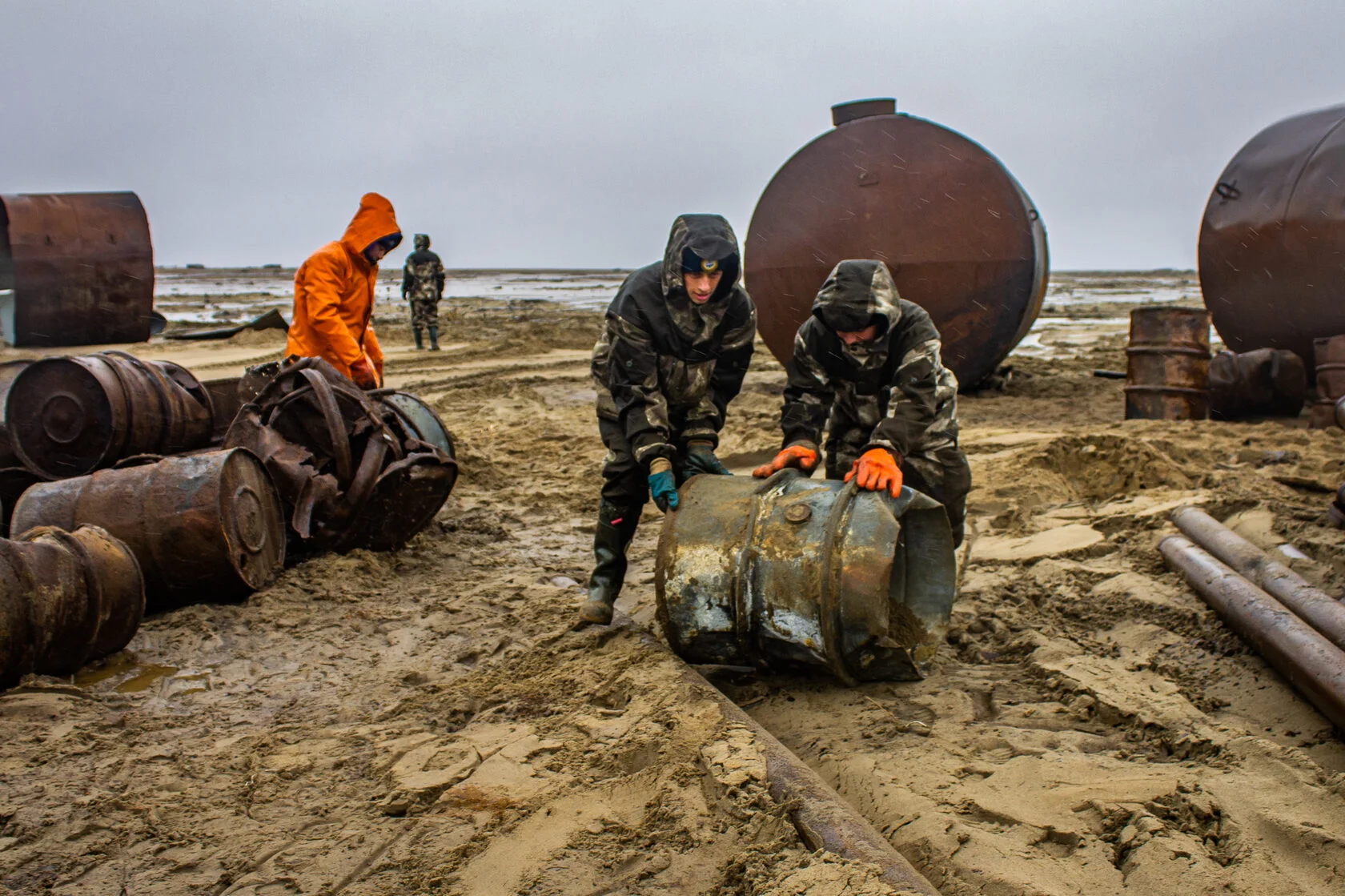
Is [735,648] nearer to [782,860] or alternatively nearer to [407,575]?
[782,860]

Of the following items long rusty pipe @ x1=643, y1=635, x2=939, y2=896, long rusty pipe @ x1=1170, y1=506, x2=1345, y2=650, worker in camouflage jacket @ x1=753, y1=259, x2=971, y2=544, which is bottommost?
long rusty pipe @ x1=643, y1=635, x2=939, y2=896

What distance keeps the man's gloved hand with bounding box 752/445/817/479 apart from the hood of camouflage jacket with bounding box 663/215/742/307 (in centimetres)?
65

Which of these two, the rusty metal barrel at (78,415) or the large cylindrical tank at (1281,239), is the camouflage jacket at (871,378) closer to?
the rusty metal barrel at (78,415)

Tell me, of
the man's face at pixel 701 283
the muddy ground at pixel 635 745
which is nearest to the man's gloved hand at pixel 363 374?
the muddy ground at pixel 635 745

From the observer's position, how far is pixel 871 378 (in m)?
4.08

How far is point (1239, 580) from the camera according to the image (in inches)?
148

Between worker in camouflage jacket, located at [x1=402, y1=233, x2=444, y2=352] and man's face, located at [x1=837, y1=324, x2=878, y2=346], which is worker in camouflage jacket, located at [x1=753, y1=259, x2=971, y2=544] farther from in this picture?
worker in camouflage jacket, located at [x1=402, y1=233, x2=444, y2=352]

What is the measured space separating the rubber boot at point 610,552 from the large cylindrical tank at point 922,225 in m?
5.43

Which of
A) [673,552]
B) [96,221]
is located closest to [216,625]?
[673,552]

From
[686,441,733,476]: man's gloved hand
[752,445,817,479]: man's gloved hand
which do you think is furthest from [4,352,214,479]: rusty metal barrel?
[752,445,817,479]: man's gloved hand

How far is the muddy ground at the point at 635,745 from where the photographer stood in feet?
7.59

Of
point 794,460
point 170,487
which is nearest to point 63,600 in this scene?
point 170,487

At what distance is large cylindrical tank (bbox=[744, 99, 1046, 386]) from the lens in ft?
28.6

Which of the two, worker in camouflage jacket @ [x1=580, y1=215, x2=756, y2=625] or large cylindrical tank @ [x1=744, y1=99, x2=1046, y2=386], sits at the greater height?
large cylindrical tank @ [x1=744, y1=99, x2=1046, y2=386]
